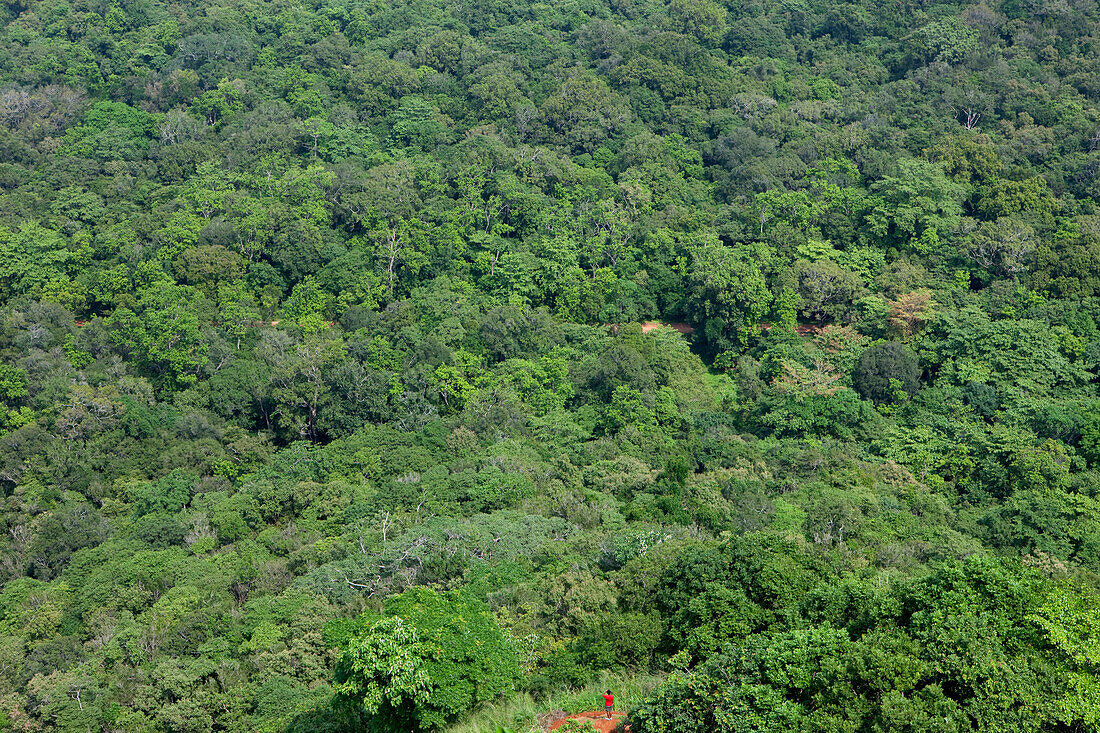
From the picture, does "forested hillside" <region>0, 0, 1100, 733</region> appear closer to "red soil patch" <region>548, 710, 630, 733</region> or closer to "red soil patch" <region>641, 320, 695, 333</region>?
"red soil patch" <region>641, 320, 695, 333</region>

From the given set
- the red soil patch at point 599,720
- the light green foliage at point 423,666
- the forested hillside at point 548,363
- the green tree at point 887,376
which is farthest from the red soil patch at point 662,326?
the red soil patch at point 599,720

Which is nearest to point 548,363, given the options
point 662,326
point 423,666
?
point 662,326

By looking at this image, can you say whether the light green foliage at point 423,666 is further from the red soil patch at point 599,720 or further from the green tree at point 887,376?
the green tree at point 887,376

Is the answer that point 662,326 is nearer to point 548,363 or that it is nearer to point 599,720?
point 548,363

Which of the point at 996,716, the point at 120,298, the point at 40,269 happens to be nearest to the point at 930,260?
the point at 996,716

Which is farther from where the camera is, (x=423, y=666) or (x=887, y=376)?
(x=887, y=376)

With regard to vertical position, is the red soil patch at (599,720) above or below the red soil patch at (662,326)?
above
